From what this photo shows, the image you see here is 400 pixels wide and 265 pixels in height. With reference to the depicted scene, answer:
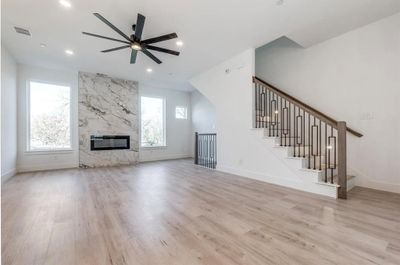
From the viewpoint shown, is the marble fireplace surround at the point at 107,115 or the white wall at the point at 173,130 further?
the white wall at the point at 173,130

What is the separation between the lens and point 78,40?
443 cm

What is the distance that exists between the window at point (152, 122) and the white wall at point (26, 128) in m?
2.29

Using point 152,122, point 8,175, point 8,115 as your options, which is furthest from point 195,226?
point 152,122

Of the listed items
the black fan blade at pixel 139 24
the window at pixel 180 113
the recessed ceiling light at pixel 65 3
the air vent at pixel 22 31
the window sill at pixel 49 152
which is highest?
the recessed ceiling light at pixel 65 3

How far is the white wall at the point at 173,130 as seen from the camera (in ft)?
26.7

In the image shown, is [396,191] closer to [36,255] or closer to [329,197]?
[329,197]

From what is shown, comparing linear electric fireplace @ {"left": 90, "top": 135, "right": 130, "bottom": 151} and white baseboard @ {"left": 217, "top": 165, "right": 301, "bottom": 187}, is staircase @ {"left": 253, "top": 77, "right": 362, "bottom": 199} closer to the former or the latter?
white baseboard @ {"left": 217, "top": 165, "right": 301, "bottom": 187}

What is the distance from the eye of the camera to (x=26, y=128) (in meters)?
5.82

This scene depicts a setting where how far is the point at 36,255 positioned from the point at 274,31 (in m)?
4.94

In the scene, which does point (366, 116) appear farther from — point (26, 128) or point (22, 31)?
point (26, 128)

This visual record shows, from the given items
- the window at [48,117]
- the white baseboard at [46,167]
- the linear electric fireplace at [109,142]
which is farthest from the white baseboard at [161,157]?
the window at [48,117]

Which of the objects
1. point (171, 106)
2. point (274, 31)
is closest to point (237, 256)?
point (274, 31)

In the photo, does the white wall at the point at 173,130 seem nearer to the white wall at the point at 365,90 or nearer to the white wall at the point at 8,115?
the white wall at the point at 8,115

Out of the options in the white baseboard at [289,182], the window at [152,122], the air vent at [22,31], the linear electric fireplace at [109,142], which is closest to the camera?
the white baseboard at [289,182]
